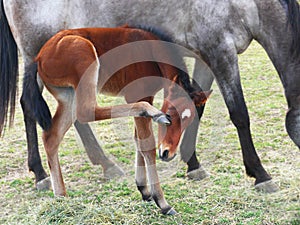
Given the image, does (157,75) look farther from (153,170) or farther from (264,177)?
(264,177)

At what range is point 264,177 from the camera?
4.23 meters

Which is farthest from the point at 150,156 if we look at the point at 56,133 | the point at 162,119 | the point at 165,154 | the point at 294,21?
the point at 294,21

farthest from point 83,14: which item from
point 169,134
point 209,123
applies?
point 209,123

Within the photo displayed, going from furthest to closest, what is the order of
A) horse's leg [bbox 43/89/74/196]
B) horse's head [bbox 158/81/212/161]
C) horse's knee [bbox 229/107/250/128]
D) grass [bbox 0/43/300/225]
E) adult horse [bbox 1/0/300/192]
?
horse's knee [bbox 229/107/250/128] → adult horse [bbox 1/0/300/192] → horse's leg [bbox 43/89/74/196] → grass [bbox 0/43/300/225] → horse's head [bbox 158/81/212/161]

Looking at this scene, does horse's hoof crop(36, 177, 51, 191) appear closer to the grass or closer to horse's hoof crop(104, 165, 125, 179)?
the grass

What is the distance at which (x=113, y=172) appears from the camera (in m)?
4.74

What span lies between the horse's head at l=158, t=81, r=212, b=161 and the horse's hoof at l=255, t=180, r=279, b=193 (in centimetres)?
98

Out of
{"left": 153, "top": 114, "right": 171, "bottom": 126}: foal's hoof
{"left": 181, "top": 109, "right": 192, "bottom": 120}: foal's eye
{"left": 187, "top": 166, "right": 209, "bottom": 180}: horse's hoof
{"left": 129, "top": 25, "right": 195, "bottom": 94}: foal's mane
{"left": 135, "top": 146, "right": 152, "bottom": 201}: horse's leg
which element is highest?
{"left": 129, "top": 25, "right": 195, "bottom": 94}: foal's mane

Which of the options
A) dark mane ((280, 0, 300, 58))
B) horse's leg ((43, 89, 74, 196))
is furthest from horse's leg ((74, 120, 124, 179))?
dark mane ((280, 0, 300, 58))

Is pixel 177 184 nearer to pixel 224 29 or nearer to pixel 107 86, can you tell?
pixel 107 86

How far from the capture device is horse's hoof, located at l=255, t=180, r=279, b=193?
4.14 meters

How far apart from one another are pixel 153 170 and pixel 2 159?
81.7 inches

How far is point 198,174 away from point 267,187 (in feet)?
2.10

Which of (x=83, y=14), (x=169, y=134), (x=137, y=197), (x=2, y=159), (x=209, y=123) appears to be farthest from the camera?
(x=209, y=123)
